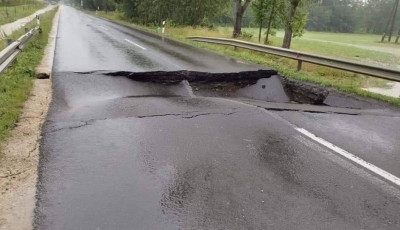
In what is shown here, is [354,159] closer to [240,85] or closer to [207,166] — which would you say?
[207,166]

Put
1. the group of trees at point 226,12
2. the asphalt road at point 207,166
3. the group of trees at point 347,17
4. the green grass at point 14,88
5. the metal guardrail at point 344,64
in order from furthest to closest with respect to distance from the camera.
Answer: the group of trees at point 347,17
the group of trees at point 226,12
the metal guardrail at point 344,64
the green grass at point 14,88
the asphalt road at point 207,166

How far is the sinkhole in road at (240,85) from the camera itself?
8.93 meters

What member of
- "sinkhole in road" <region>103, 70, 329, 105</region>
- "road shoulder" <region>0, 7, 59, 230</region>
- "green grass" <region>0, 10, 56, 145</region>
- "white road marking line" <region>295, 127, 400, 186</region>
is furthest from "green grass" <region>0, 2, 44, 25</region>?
"white road marking line" <region>295, 127, 400, 186</region>

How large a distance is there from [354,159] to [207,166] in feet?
6.82

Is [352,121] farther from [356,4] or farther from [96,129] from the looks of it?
[356,4]

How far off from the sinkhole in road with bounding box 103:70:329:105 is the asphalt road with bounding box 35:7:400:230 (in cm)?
174

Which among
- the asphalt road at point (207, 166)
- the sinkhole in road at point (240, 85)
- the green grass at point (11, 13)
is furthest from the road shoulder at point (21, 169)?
the green grass at point (11, 13)

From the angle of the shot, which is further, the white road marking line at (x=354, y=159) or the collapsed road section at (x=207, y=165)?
the white road marking line at (x=354, y=159)

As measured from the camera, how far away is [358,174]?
433cm

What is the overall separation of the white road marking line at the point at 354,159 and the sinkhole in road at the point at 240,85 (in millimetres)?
3103

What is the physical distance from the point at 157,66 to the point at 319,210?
812 centimetres

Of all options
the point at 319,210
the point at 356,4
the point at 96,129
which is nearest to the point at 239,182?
the point at 319,210

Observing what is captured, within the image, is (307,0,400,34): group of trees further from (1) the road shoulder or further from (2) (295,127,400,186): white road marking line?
(1) the road shoulder

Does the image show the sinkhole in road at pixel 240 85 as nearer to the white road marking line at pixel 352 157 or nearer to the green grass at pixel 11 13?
the white road marking line at pixel 352 157
